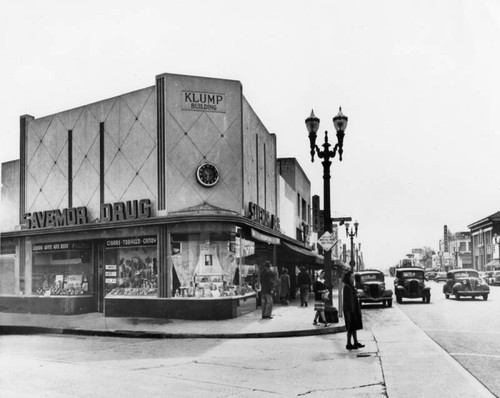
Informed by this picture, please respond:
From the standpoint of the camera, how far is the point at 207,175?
19750 mm

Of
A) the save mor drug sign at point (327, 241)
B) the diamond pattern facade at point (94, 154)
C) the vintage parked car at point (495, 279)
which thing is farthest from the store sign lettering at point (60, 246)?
the vintage parked car at point (495, 279)

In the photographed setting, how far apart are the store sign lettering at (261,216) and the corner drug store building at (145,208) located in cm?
8

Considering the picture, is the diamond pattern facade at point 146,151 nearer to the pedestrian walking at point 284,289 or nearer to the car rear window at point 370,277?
the pedestrian walking at point 284,289

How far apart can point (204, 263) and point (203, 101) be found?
18.0ft

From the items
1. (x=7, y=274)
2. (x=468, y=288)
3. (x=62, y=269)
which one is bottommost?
(x=468, y=288)

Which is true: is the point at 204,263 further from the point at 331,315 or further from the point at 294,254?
the point at 294,254

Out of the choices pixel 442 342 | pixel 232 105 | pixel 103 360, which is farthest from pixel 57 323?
pixel 442 342

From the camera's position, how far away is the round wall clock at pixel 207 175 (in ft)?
64.4

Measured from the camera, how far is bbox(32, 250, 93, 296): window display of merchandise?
72.6 ft

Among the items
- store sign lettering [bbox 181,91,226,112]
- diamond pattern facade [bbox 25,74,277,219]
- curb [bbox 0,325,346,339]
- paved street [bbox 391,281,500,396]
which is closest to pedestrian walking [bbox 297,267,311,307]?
diamond pattern facade [bbox 25,74,277,219]

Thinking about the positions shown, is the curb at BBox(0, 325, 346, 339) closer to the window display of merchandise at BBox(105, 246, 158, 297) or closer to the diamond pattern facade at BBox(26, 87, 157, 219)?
the window display of merchandise at BBox(105, 246, 158, 297)

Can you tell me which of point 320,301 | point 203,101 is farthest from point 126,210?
point 320,301

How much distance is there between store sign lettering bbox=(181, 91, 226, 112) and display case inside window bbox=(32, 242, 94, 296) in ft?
22.1

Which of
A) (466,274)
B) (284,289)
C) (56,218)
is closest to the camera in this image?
(56,218)
